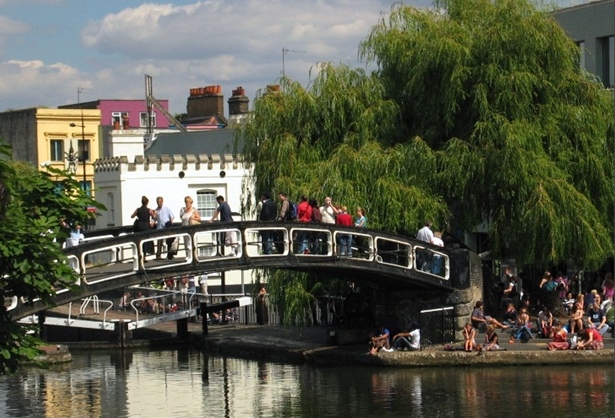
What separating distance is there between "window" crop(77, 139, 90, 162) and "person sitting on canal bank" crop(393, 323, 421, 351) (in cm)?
3889

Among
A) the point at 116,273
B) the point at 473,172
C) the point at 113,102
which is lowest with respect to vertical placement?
the point at 116,273

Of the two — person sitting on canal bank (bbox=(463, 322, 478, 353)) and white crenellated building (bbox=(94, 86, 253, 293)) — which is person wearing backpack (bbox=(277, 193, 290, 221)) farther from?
white crenellated building (bbox=(94, 86, 253, 293))

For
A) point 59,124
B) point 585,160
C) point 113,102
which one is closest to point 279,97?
point 585,160

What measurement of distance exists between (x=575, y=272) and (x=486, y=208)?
4395 millimetres

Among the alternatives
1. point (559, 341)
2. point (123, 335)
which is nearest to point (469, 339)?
point (559, 341)

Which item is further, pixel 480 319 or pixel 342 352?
pixel 342 352

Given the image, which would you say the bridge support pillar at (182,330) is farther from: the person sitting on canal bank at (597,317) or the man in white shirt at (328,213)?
the person sitting on canal bank at (597,317)

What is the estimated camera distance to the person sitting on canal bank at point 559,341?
36.3 metres

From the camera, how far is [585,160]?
40.2 meters

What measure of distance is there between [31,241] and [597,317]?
1721cm

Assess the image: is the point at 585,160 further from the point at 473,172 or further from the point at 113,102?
the point at 113,102

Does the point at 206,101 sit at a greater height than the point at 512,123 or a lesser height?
greater

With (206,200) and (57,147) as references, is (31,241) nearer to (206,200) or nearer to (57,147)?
(206,200)

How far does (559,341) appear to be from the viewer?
36500 millimetres
